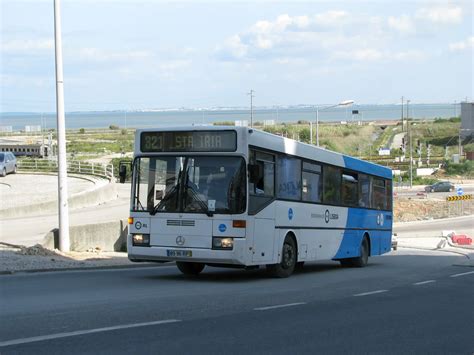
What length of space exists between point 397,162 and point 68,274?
9942 centimetres

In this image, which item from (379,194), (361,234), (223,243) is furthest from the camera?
(379,194)

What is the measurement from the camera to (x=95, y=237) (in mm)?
23766

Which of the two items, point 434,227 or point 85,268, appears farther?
point 434,227

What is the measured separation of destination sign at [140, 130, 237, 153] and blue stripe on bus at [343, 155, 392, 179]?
6.47 m

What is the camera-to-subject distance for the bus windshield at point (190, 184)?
1551cm

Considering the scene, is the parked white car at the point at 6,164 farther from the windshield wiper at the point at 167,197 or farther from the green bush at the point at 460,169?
the green bush at the point at 460,169

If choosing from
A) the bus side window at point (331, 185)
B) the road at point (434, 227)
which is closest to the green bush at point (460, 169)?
the road at point (434, 227)

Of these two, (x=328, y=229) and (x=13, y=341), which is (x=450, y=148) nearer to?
(x=328, y=229)

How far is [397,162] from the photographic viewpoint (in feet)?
369

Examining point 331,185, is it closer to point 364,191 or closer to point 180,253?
point 364,191

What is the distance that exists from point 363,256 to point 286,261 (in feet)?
23.0

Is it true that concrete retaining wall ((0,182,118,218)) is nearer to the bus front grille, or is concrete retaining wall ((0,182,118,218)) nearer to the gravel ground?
the gravel ground

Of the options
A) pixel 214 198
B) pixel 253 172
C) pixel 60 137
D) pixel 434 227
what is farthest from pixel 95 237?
pixel 434 227

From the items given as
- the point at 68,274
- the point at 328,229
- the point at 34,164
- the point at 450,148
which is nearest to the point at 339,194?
the point at 328,229
